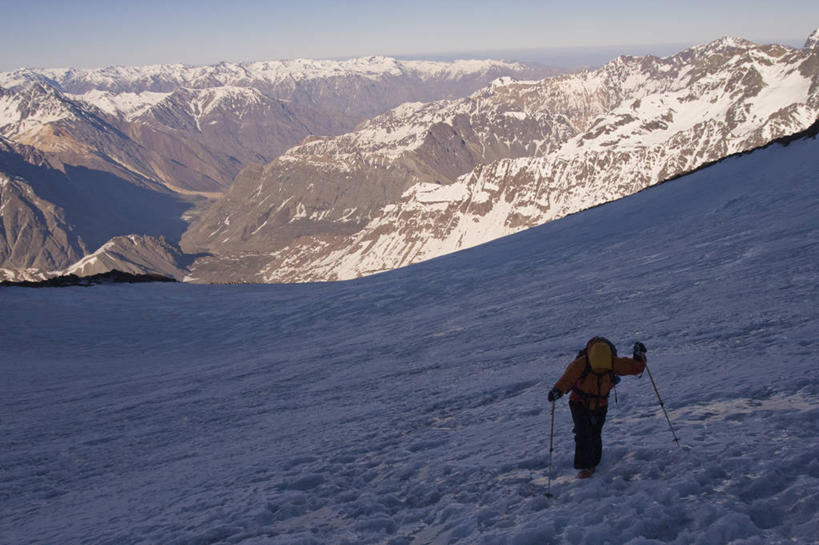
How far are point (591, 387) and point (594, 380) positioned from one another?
0.33 feet

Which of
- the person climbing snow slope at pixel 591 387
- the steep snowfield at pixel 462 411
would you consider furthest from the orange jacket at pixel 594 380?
the steep snowfield at pixel 462 411

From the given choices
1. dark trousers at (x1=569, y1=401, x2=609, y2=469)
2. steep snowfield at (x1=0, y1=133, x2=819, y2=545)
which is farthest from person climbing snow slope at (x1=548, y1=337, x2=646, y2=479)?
steep snowfield at (x1=0, y1=133, x2=819, y2=545)

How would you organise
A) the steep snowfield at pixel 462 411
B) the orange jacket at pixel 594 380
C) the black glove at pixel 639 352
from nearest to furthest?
the steep snowfield at pixel 462 411 → the black glove at pixel 639 352 → the orange jacket at pixel 594 380

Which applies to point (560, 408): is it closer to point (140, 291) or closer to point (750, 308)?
point (750, 308)

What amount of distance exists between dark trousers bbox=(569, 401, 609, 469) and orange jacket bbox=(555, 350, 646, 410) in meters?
0.10

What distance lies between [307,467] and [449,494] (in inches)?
128

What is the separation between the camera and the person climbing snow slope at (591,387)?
786cm

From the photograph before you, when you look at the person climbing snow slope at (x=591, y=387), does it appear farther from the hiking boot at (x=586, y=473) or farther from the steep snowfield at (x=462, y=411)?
the steep snowfield at (x=462, y=411)

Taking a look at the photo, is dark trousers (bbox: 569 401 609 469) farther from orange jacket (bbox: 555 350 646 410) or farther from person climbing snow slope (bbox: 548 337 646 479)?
orange jacket (bbox: 555 350 646 410)

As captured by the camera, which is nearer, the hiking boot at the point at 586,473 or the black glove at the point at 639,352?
the black glove at the point at 639,352

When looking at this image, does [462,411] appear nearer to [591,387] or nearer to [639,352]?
[591,387]

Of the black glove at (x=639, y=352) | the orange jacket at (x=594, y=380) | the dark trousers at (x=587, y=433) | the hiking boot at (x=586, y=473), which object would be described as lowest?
the hiking boot at (x=586, y=473)

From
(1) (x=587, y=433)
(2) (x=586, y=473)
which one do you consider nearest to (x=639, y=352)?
(1) (x=587, y=433)

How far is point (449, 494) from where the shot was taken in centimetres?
860
